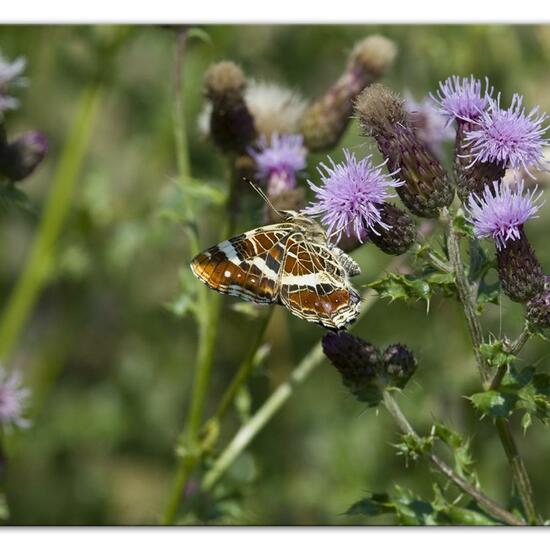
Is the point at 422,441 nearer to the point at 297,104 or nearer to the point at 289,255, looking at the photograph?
the point at 289,255

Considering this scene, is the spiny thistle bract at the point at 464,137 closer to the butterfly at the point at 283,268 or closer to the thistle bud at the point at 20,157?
the butterfly at the point at 283,268

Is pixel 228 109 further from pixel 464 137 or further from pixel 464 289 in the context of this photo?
pixel 464 289

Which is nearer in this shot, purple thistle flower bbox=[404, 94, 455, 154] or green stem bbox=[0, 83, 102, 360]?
purple thistle flower bbox=[404, 94, 455, 154]

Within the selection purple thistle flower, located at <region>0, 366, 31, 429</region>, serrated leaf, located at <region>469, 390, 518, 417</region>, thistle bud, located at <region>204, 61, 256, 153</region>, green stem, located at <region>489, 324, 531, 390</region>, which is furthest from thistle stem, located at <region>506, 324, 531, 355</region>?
purple thistle flower, located at <region>0, 366, 31, 429</region>

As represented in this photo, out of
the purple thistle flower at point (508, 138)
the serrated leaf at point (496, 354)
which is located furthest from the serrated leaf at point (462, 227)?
the serrated leaf at point (496, 354)

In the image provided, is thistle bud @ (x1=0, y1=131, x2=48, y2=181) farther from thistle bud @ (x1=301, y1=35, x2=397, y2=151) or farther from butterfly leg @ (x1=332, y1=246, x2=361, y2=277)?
butterfly leg @ (x1=332, y1=246, x2=361, y2=277)
